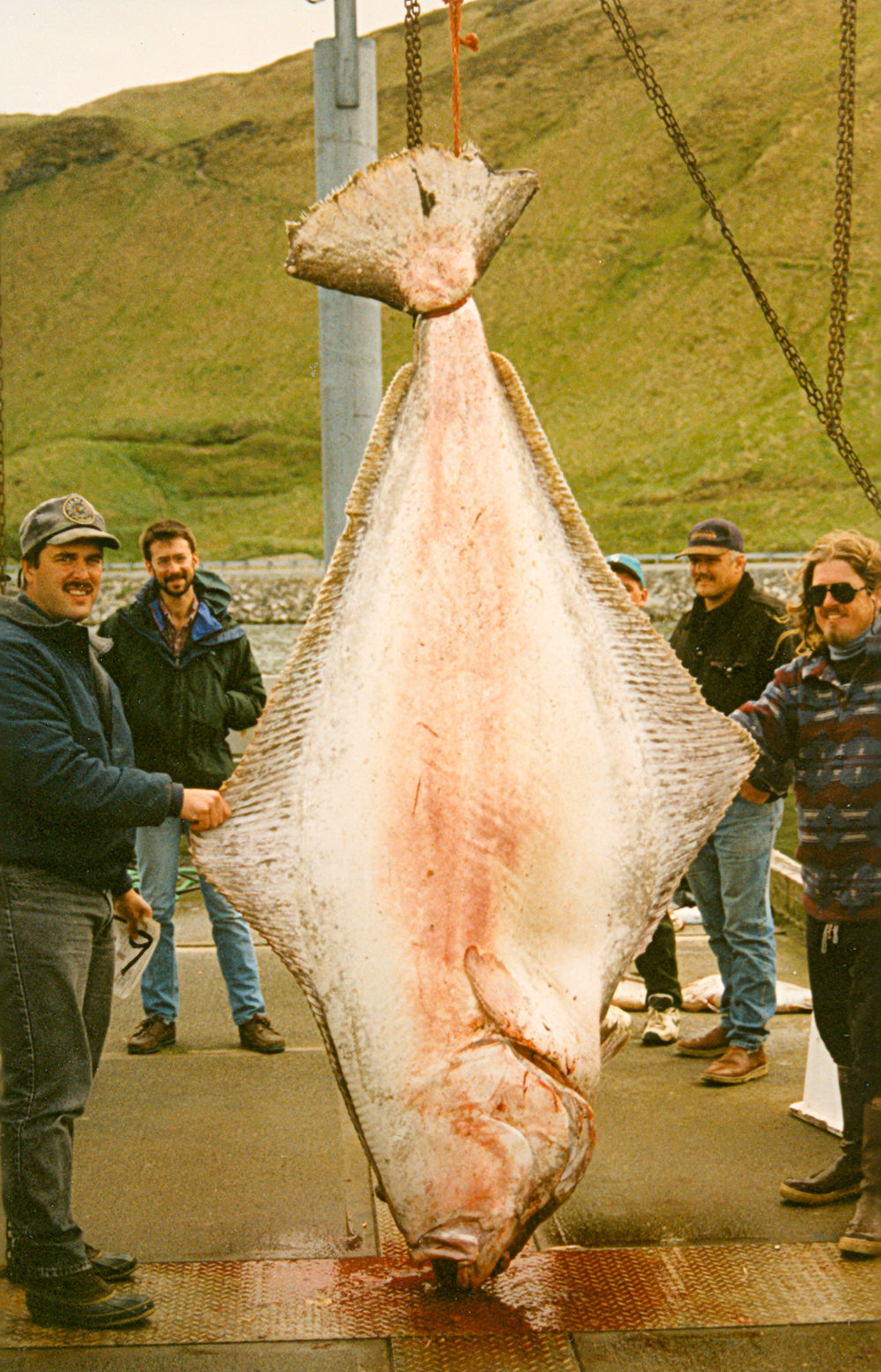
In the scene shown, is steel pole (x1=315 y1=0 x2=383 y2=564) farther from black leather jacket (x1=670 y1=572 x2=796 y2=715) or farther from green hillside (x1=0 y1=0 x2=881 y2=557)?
green hillside (x1=0 y1=0 x2=881 y2=557)

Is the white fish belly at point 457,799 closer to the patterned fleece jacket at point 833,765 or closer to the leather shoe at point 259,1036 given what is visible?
the patterned fleece jacket at point 833,765

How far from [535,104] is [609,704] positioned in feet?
390

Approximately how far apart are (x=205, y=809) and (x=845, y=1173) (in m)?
2.11

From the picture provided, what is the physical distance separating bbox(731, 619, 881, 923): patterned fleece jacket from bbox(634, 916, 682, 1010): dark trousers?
4.96 feet

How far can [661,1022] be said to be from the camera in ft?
16.7

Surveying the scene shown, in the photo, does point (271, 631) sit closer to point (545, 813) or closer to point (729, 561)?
point (729, 561)

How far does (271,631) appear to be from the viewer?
2905 cm

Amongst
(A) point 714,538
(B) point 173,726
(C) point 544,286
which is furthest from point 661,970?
(C) point 544,286

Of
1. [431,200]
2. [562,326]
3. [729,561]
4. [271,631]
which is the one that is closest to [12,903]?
[431,200]

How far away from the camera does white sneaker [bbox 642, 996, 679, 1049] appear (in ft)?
16.6

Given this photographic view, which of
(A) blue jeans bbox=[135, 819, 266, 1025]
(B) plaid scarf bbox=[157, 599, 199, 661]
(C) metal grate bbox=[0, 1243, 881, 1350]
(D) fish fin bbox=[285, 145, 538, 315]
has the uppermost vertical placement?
(D) fish fin bbox=[285, 145, 538, 315]

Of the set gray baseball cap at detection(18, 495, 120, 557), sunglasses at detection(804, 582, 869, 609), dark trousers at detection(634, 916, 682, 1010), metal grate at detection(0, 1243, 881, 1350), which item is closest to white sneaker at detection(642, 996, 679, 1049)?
dark trousers at detection(634, 916, 682, 1010)

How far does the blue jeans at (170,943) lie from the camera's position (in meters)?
4.94

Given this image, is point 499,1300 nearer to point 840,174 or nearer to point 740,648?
point 740,648
